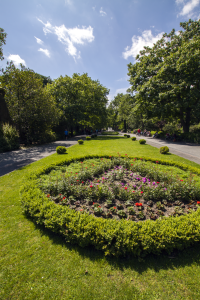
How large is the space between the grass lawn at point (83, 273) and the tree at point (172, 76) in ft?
63.8

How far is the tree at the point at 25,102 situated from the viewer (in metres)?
15.5

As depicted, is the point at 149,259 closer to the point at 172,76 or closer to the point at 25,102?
the point at 25,102

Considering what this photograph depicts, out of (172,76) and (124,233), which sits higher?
(172,76)

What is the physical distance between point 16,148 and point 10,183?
8.95 meters

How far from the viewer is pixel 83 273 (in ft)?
7.96

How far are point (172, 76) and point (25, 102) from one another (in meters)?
19.6

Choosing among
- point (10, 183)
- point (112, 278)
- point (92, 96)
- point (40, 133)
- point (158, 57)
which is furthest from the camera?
point (92, 96)

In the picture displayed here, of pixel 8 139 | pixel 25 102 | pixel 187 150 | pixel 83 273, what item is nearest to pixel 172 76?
pixel 187 150

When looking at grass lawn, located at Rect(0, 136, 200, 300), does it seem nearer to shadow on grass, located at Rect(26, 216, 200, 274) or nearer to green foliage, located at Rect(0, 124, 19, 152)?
shadow on grass, located at Rect(26, 216, 200, 274)

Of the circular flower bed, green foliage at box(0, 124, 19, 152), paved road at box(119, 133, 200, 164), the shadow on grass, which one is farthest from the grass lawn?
green foliage at box(0, 124, 19, 152)

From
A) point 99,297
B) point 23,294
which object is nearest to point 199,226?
point 99,297

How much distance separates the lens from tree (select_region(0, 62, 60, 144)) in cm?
1552

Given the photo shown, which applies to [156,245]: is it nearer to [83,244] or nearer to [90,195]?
[83,244]

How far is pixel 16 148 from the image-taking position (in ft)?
44.2
